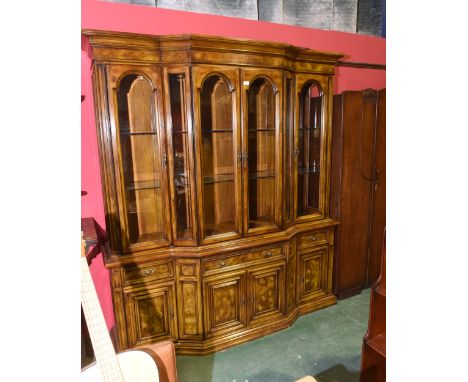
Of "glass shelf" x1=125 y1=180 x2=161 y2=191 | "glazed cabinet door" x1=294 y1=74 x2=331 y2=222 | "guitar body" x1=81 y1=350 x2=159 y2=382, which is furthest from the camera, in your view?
"glazed cabinet door" x1=294 y1=74 x2=331 y2=222

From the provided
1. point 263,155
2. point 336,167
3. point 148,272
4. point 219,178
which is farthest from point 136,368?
point 336,167

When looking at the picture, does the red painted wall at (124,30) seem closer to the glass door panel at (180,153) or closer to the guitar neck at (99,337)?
the glass door panel at (180,153)

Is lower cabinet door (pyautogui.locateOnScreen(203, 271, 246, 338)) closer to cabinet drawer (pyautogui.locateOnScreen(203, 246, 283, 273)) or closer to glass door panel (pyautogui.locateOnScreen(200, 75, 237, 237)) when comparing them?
cabinet drawer (pyautogui.locateOnScreen(203, 246, 283, 273))

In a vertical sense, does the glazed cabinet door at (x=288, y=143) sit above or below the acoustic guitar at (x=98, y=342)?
above

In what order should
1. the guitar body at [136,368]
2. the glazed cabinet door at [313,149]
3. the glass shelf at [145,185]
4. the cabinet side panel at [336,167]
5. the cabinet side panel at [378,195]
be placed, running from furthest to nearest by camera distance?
the cabinet side panel at [378,195]
the cabinet side panel at [336,167]
the glazed cabinet door at [313,149]
the glass shelf at [145,185]
the guitar body at [136,368]

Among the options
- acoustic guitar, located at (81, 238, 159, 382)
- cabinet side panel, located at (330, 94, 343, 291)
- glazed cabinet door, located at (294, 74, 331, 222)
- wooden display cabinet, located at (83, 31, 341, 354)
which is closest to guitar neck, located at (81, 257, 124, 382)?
acoustic guitar, located at (81, 238, 159, 382)

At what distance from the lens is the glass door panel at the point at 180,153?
6.88 ft

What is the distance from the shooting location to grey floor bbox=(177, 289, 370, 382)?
6.91 feet

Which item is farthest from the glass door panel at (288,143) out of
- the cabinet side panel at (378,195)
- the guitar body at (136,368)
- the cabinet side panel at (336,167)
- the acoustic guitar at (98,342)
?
the acoustic guitar at (98,342)

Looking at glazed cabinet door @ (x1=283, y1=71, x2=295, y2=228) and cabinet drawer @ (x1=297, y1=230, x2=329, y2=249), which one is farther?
cabinet drawer @ (x1=297, y1=230, x2=329, y2=249)

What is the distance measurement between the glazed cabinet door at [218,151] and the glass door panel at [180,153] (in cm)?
8
